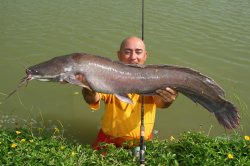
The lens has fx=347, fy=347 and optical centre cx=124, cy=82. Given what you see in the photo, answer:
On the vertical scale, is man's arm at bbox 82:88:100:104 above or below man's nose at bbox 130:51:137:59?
below

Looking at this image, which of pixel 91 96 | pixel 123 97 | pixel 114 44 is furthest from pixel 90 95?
pixel 114 44

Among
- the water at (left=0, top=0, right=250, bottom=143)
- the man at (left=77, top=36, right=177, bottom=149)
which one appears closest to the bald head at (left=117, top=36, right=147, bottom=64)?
the man at (left=77, top=36, right=177, bottom=149)

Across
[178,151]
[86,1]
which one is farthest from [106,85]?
[86,1]

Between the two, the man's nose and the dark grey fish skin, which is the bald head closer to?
the man's nose

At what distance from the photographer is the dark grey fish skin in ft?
9.76

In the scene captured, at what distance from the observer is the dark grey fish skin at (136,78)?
2975mm

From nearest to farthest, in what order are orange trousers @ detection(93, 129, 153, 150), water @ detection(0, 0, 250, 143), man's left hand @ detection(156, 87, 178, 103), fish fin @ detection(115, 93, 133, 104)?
1. fish fin @ detection(115, 93, 133, 104)
2. man's left hand @ detection(156, 87, 178, 103)
3. orange trousers @ detection(93, 129, 153, 150)
4. water @ detection(0, 0, 250, 143)

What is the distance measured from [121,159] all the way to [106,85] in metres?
0.85

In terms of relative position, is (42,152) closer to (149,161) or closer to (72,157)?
(72,157)

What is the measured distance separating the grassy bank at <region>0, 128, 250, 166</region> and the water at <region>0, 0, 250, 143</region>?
4.34 feet

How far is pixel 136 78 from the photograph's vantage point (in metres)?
3.25

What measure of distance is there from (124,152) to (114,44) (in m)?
4.09

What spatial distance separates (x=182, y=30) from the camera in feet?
26.8

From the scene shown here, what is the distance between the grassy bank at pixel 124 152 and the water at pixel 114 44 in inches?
52.0
